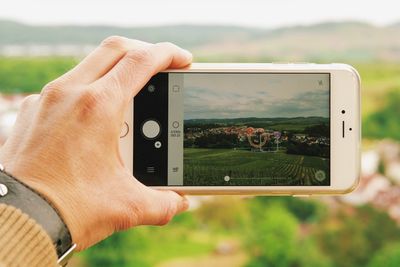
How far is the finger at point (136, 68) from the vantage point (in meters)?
0.42

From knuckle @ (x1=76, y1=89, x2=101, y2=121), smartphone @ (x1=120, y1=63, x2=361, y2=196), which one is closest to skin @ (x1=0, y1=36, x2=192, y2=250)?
knuckle @ (x1=76, y1=89, x2=101, y2=121)

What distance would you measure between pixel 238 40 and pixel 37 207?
10672 millimetres

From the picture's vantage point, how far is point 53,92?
0.41 metres

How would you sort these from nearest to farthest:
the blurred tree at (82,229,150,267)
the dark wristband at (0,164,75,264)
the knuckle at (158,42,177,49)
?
the dark wristband at (0,164,75,264)
the knuckle at (158,42,177,49)
the blurred tree at (82,229,150,267)

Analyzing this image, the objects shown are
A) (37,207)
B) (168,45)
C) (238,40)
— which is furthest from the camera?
(238,40)

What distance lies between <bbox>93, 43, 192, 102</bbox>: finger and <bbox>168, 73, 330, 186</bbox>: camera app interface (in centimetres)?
9

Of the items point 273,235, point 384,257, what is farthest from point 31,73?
point 384,257

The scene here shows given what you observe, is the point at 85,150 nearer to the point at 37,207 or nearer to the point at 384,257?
A: the point at 37,207

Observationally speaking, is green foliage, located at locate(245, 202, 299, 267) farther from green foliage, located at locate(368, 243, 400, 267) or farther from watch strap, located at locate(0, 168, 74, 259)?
watch strap, located at locate(0, 168, 74, 259)

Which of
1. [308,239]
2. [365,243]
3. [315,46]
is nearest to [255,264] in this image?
[308,239]

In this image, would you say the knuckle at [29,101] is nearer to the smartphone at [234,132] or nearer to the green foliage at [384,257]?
the smartphone at [234,132]

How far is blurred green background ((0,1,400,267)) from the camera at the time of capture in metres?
9.61

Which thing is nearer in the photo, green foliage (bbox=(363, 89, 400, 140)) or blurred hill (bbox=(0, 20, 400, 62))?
blurred hill (bbox=(0, 20, 400, 62))

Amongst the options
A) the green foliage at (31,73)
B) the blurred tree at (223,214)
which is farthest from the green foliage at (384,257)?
the green foliage at (31,73)
